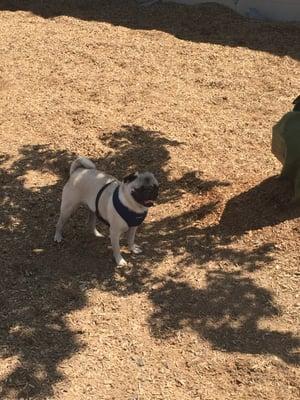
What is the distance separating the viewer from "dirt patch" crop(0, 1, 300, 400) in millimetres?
5062

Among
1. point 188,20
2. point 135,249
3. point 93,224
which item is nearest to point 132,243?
point 135,249

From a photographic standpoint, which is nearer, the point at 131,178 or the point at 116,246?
the point at 131,178

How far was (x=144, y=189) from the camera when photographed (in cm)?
549

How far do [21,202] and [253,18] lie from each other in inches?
301

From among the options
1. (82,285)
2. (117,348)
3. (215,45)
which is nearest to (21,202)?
(82,285)

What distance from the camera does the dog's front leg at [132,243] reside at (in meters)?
6.24

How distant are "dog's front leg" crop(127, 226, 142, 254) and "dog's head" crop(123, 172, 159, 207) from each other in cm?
70

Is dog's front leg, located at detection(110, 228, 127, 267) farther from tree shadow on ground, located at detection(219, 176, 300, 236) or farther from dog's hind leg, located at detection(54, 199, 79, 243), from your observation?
tree shadow on ground, located at detection(219, 176, 300, 236)

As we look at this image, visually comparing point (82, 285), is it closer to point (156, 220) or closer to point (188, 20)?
point (156, 220)

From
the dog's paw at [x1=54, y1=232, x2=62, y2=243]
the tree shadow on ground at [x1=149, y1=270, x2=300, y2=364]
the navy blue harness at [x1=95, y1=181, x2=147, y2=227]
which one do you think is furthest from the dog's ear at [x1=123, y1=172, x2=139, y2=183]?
the dog's paw at [x1=54, y1=232, x2=62, y2=243]

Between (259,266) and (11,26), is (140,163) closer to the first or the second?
(259,266)

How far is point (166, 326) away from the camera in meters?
5.46

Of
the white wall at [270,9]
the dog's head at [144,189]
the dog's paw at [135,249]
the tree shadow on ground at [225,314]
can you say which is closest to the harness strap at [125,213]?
the dog's head at [144,189]

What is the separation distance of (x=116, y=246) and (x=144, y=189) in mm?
872
